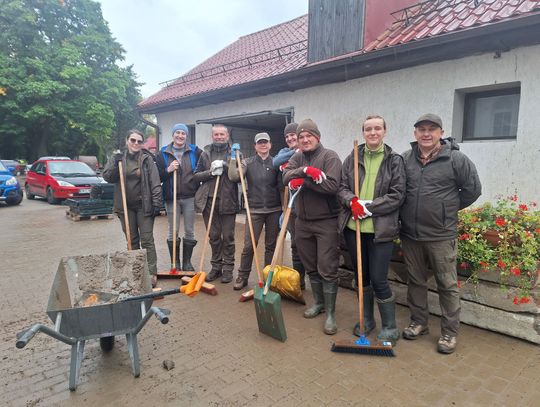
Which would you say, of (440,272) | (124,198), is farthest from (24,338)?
(440,272)

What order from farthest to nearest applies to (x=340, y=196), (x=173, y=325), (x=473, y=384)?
(x=173, y=325), (x=340, y=196), (x=473, y=384)

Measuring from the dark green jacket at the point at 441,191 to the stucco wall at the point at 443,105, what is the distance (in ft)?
8.37

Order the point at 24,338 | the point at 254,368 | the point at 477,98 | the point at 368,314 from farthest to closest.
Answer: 1. the point at 477,98
2. the point at 368,314
3. the point at 254,368
4. the point at 24,338

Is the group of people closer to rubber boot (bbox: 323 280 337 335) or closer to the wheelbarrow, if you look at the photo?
rubber boot (bbox: 323 280 337 335)

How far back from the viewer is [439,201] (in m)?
3.09

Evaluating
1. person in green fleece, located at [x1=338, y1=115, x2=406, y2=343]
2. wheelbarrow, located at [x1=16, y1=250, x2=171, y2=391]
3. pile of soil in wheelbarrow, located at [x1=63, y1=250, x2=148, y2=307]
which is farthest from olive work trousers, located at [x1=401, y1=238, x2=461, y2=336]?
pile of soil in wheelbarrow, located at [x1=63, y1=250, x2=148, y2=307]

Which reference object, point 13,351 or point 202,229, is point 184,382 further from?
point 202,229

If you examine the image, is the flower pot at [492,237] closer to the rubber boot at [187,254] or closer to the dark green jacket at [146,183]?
the rubber boot at [187,254]

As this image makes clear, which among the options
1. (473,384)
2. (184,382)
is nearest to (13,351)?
(184,382)

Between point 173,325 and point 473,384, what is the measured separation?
264cm

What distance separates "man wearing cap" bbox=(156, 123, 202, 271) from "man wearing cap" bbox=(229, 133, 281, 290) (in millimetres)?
785

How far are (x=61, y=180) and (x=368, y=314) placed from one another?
12639 mm

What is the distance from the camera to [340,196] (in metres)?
3.42

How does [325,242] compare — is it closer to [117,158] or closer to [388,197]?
[388,197]
